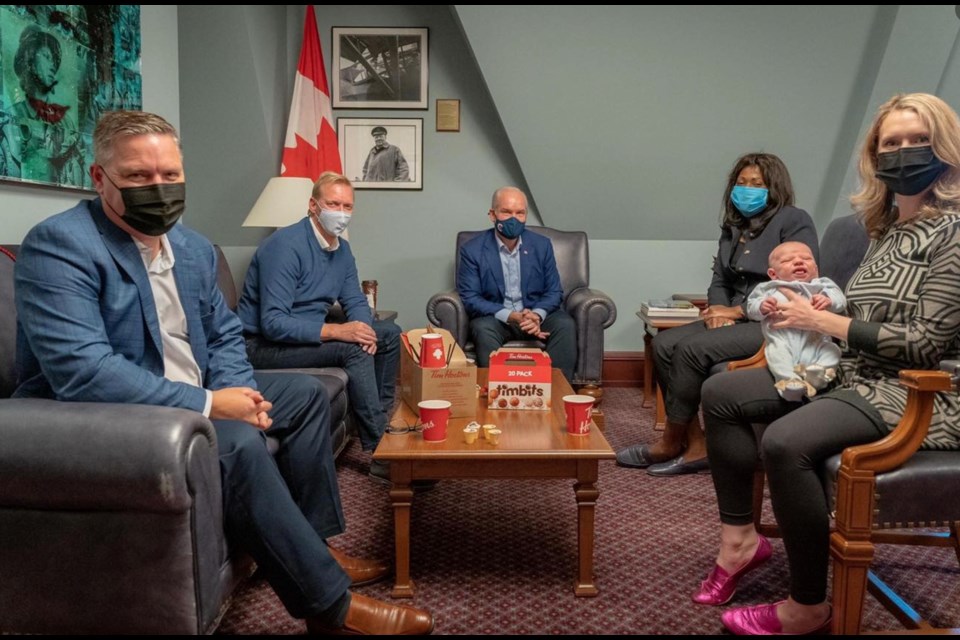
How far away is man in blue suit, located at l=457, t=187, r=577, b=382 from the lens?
11.2ft

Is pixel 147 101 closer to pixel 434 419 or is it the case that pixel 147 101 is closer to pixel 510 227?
pixel 510 227

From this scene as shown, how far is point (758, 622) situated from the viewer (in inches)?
65.7

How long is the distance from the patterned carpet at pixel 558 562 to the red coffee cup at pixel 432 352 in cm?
53

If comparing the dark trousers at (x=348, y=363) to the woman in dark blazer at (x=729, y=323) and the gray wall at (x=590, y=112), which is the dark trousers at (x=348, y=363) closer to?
the woman in dark blazer at (x=729, y=323)

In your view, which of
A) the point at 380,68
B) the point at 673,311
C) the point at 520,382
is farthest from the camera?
the point at 380,68

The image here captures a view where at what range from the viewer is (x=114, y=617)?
4.38ft

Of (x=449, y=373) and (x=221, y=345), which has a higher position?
(x=221, y=345)

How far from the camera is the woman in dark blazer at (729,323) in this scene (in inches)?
109

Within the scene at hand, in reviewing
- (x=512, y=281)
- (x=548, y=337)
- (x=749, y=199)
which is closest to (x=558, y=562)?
(x=548, y=337)

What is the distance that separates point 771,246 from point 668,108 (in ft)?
4.27

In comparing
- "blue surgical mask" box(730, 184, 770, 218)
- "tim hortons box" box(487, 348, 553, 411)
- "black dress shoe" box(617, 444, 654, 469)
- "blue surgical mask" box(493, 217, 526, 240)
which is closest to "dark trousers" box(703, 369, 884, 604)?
"tim hortons box" box(487, 348, 553, 411)

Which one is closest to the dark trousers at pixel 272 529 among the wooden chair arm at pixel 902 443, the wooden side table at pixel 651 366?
the wooden chair arm at pixel 902 443

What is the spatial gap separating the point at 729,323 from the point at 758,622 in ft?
4.83

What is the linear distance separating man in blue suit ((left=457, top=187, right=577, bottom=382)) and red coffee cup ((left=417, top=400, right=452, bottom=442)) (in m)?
1.44
